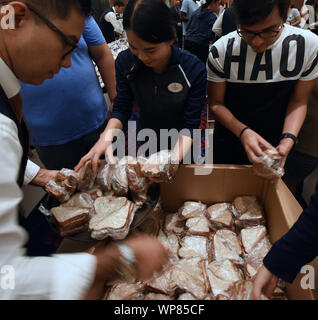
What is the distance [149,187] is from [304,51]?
103 cm

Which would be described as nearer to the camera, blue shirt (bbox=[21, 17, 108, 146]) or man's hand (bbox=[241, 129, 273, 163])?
man's hand (bbox=[241, 129, 273, 163])

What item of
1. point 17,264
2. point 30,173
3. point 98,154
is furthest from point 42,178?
point 17,264

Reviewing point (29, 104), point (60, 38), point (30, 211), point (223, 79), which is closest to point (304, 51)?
point (223, 79)

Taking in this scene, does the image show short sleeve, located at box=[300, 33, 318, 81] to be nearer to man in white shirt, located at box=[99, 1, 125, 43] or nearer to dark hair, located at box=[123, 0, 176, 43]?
dark hair, located at box=[123, 0, 176, 43]

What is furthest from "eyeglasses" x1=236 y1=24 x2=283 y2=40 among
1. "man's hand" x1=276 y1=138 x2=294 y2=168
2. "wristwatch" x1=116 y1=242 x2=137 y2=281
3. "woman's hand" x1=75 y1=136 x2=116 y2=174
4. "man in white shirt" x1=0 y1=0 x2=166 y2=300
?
"wristwatch" x1=116 y1=242 x2=137 y2=281

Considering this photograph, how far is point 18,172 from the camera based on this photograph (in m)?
0.67

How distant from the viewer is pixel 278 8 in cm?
102

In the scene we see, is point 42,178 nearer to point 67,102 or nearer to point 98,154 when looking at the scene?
point 98,154

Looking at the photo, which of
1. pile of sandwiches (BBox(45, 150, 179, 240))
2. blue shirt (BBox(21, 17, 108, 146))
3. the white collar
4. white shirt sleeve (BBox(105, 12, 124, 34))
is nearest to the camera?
the white collar

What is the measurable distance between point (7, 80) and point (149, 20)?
2.13 ft

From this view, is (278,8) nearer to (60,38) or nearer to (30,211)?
(60,38)

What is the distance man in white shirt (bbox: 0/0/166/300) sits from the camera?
55cm

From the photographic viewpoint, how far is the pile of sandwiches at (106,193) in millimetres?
940

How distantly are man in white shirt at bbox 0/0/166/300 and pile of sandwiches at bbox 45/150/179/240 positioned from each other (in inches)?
6.6
